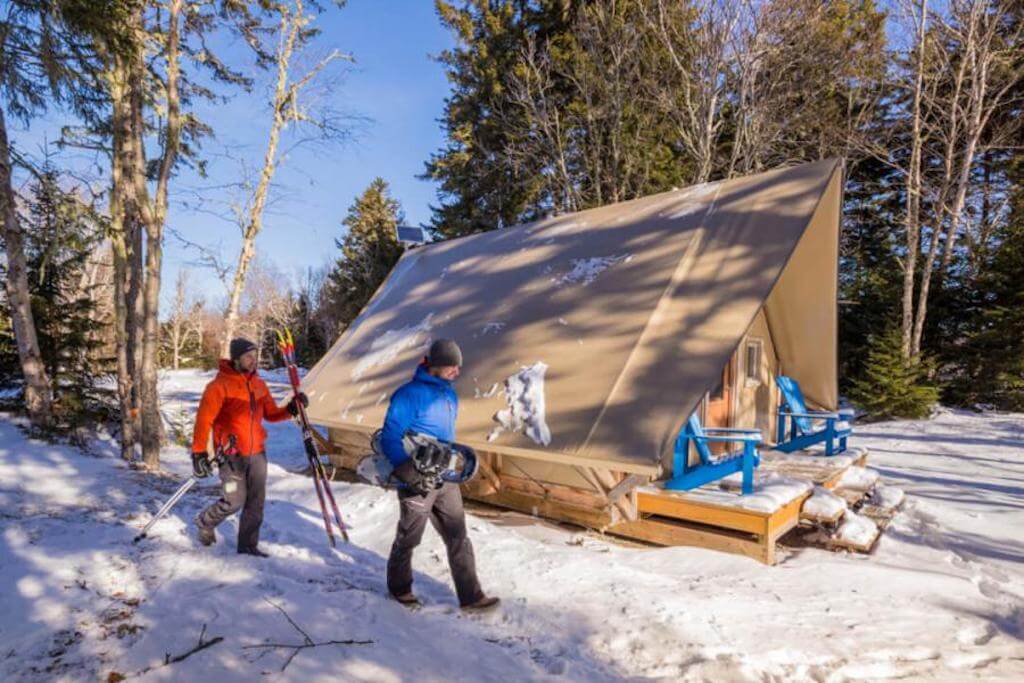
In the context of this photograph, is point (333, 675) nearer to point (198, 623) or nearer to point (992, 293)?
point (198, 623)

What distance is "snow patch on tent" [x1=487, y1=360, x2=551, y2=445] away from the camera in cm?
506

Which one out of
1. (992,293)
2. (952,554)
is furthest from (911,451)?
(992,293)

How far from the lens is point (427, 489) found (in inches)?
127

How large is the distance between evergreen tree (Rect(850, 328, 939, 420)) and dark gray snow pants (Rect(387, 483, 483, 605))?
13.7 m

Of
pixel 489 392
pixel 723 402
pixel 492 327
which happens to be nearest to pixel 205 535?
pixel 489 392

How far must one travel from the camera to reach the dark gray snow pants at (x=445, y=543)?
11.0 ft

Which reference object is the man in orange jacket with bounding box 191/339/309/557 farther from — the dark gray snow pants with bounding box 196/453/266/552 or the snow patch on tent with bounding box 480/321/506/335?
the snow patch on tent with bounding box 480/321/506/335

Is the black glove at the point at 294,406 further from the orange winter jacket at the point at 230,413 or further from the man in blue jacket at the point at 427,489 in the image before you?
the man in blue jacket at the point at 427,489

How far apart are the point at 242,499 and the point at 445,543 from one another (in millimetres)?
1760

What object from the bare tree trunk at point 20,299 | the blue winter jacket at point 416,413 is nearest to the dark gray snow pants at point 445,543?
the blue winter jacket at point 416,413

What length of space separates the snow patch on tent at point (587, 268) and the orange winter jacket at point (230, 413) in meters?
3.79

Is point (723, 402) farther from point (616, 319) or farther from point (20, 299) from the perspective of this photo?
point (20, 299)

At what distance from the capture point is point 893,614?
370cm

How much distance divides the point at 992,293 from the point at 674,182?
9.65m
